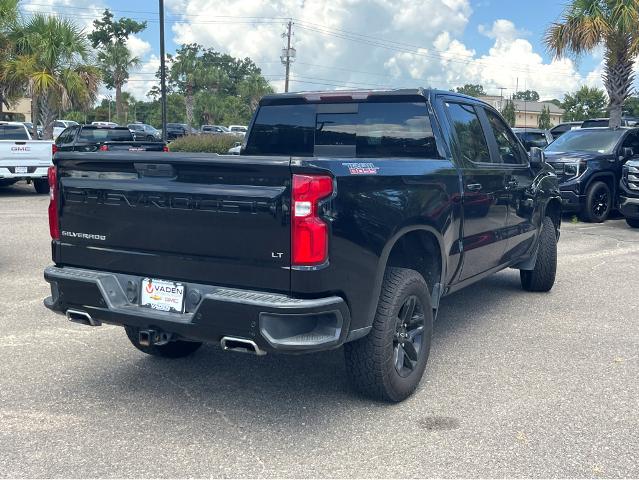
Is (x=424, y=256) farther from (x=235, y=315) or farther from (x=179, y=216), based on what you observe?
(x=179, y=216)

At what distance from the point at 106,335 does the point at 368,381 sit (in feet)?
8.63

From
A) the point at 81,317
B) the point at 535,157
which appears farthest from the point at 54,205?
the point at 535,157

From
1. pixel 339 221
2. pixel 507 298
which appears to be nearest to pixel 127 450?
pixel 339 221

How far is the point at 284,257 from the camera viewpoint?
3.53 meters

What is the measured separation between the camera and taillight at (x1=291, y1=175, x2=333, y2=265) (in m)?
3.47

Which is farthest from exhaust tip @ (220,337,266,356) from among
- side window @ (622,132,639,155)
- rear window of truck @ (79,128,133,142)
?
rear window of truck @ (79,128,133,142)

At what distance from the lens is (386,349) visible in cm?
405

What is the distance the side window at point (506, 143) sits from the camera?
6066 millimetres

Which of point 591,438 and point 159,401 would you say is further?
point 159,401

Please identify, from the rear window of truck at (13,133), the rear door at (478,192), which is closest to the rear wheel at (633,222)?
the rear door at (478,192)

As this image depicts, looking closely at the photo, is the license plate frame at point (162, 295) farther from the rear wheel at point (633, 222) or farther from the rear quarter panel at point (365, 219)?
the rear wheel at point (633, 222)

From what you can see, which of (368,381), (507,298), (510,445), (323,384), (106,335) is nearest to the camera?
(510,445)

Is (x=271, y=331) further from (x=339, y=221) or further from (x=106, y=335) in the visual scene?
(x=106, y=335)

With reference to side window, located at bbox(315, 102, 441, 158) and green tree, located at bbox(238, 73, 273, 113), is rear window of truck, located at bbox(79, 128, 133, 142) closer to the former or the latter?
side window, located at bbox(315, 102, 441, 158)
